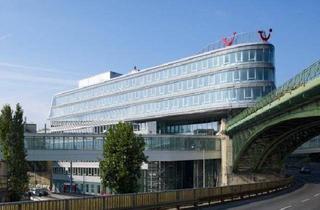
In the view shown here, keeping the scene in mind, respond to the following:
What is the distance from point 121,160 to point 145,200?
5829 mm

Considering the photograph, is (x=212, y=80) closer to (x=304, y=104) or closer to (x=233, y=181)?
(x=233, y=181)

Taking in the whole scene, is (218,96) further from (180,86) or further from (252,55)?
(180,86)

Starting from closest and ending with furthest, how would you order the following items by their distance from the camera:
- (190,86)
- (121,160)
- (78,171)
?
1. (121,160)
2. (190,86)
3. (78,171)

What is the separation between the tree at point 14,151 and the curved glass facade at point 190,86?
41244mm

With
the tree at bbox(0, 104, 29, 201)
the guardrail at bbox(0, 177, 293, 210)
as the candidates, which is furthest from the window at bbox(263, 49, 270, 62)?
the tree at bbox(0, 104, 29, 201)

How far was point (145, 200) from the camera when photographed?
34.8 m

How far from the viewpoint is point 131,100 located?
3917 inches

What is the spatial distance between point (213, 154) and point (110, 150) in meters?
38.4

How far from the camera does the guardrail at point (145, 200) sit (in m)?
27.6

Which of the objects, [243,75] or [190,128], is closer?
[243,75]

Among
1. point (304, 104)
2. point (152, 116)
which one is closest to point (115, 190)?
point (304, 104)

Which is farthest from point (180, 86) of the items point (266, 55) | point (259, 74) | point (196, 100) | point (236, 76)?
point (266, 55)

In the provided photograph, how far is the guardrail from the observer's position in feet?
90.4

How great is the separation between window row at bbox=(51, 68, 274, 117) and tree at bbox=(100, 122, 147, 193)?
39.7 m
